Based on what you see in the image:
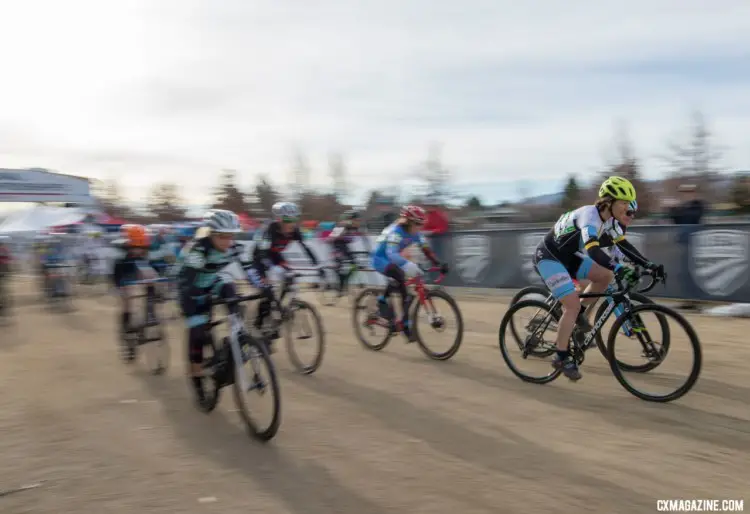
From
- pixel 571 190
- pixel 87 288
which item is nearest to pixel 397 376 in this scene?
pixel 87 288

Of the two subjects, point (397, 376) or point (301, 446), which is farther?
point (397, 376)

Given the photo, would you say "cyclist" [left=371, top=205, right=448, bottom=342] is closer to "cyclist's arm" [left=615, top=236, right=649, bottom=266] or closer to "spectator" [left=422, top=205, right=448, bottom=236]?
"cyclist's arm" [left=615, top=236, right=649, bottom=266]

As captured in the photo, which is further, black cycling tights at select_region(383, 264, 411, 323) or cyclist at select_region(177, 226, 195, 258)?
cyclist at select_region(177, 226, 195, 258)

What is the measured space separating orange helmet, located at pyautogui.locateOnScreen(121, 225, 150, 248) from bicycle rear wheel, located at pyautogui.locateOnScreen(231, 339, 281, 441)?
399cm

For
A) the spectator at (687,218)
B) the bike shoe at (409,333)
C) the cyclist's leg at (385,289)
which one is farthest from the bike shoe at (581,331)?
the spectator at (687,218)

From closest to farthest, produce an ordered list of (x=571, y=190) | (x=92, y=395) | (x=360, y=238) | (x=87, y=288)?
(x=92, y=395), (x=360, y=238), (x=87, y=288), (x=571, y=190)

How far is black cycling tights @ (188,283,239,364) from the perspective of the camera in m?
5.44

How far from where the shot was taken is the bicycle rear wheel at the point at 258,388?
4695 mm

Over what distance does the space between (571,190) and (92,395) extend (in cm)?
3098

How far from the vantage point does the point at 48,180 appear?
3697cm

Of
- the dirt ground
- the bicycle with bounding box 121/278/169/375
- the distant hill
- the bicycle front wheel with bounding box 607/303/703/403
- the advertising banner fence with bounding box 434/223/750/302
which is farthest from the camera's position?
the distant hill

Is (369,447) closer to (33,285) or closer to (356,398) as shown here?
(356,398)

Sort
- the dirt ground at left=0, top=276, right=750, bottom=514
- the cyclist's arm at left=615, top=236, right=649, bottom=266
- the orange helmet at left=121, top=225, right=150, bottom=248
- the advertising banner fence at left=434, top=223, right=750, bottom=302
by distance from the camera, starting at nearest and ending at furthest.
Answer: the dirt ground at left=0, top=276, right=750, bottom=514
the cyclist's arm at left=615, top=236, right=649, bottom=266
the orange helmet at left=121, top=225, right=150, bottom=248
the advertising banner fence at left=434, top=223, right=750, bottom=302

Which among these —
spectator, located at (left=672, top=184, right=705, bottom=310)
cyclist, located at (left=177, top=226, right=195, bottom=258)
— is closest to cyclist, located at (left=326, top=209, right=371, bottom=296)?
cyclist, located at (left=177, top=226, right=195, bottom=258)
